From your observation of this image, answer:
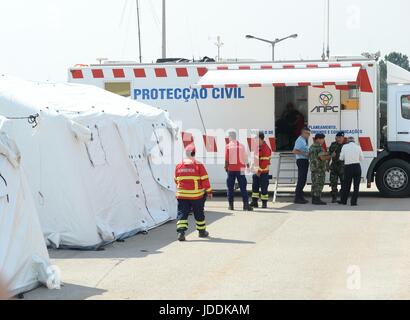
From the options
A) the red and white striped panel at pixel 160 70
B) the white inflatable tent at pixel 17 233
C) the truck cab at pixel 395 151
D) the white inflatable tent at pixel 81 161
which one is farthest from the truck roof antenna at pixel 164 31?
the white inflatable tent at pixel 17 233

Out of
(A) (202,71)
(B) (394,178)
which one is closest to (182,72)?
(A) (202,71)

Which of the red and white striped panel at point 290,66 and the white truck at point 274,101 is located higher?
the red and white striped panel at point 290,66

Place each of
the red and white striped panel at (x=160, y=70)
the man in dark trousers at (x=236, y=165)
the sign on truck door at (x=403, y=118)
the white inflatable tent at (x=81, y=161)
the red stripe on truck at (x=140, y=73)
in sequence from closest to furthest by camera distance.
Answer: the white inflatable tent at (x=81, y=161) < the man in dark trousers at (x=236, y=165) < the red and white striped panel at (x=160, y=70) < the sign on truck door at (x=403, y=118) < the red stripe on truck at (x=140, y=73)

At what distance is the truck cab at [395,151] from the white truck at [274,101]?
0.02 m

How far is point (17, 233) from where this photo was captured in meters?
9.59

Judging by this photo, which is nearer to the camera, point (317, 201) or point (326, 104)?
point (317, 201)

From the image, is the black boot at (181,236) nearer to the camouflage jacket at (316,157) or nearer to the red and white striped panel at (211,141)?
the camouflage jacket at (316,157)

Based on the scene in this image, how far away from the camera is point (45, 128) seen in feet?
40.4

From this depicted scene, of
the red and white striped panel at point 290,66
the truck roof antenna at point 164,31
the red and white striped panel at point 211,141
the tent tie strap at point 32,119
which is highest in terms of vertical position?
the truck roof antenna at point 164,31

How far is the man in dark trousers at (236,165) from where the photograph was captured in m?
17.1

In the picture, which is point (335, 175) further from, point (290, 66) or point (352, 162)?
point (290, 66)

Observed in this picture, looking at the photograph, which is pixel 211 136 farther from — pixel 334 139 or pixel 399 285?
pixel 399 285

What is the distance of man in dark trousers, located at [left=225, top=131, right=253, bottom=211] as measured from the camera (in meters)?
17.1

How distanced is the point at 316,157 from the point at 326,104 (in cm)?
168
